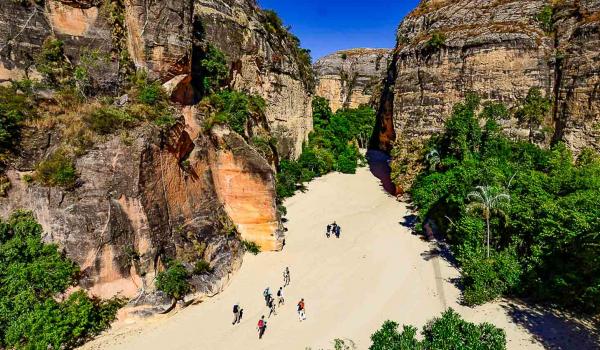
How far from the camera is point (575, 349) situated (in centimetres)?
1213

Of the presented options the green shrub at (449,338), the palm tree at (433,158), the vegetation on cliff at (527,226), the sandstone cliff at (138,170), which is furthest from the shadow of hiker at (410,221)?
the green shrub at (449,338)

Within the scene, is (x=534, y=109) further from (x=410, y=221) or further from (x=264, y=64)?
(x=264, y=64)

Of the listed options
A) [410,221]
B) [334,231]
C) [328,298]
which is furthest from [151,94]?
[410,221]

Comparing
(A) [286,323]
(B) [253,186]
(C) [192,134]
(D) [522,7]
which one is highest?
(D) [522,7]

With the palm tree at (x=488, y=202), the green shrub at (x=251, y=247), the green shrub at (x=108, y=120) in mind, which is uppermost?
the green shrub at (x=108, y=120)

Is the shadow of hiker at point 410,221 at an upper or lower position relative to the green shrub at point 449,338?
lower

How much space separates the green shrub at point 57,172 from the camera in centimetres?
1455

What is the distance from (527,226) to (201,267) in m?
16.8

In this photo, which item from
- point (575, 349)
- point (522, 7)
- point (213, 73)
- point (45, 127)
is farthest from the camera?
point (522, 7)

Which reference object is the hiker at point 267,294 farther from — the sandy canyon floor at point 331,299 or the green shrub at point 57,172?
the green shrub at point 57,172

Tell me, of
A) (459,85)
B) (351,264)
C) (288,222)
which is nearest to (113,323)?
(351,264)

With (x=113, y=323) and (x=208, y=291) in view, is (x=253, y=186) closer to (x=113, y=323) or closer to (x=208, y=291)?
(x=208, y=291)

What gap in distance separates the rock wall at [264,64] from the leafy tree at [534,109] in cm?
2259

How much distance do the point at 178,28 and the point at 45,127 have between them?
966 cm
